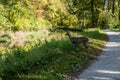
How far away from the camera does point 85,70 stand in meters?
13.2

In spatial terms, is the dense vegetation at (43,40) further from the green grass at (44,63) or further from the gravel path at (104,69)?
the gravel path at (104,69)

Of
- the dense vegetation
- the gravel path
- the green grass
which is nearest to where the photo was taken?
the green grass

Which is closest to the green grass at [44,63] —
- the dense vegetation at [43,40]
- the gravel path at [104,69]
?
the dense vegetation at [43,40]

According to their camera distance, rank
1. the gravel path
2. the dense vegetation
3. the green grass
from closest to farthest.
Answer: the green grass, the gravel path, the dense vegetation

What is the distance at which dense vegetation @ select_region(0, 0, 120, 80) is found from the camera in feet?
40.0

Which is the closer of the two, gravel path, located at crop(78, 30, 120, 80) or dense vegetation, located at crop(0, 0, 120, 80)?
gravel path, located at crop(78, 30, 120, 80)

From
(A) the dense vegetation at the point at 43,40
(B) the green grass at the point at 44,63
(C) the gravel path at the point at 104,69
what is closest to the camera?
(B) the green grass at the point at 44,63

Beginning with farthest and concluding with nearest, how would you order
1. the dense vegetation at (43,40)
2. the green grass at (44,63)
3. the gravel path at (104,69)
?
1. the dense vegetation at (43,40)
2. the gravel path at (104,69)
3. the green grass at (44,63)

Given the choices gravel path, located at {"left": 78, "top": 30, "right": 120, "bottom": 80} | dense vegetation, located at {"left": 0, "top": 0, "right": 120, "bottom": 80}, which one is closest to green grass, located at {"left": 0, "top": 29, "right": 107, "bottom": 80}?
dense vegetation, located at {"left": 0, "top": 0, "right": 120, "bottom": 80}

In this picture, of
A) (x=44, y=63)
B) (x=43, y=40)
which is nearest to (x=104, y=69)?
(x=44, y=63)

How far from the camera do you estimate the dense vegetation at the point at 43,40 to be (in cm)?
1220

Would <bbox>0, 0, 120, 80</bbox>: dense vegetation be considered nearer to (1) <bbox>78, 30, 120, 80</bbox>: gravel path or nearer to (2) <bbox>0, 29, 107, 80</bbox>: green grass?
(2) <bbox>0, 29, 107, 80</bbox>: green grass

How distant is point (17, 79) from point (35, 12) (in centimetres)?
2875

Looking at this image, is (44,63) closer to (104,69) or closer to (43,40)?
(104,69)
